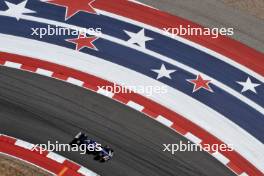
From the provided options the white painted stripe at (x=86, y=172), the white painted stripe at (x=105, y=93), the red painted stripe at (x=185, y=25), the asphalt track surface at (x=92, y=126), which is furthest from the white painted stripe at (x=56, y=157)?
the red painted stripe at (x=185, y=25)

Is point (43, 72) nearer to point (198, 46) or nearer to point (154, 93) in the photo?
point (154, 93)

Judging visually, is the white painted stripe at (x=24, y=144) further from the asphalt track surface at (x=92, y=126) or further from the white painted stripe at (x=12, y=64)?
the white painted stripe at (x=12, y=64)

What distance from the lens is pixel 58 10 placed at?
27359mm

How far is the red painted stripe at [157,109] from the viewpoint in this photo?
2217 centimetres

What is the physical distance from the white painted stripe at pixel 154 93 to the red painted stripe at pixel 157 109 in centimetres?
23

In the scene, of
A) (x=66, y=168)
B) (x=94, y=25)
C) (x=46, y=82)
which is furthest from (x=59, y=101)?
(x=94, y=25)

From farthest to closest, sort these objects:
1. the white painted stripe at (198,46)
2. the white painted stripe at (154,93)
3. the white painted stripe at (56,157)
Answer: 1. the white painted stripe at (198,46)
2. the white painted stripe at (154,93)
3. the white painted stripe at (56,157)

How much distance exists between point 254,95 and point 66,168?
9.56 metres

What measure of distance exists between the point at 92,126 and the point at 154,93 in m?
3.46

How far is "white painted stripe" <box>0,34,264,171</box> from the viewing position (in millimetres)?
22875

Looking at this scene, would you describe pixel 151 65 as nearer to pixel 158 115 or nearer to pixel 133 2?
pixel 158 115

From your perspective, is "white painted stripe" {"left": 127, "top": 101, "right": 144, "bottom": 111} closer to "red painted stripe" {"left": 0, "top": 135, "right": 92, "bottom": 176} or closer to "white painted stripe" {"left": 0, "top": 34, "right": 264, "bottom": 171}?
"white painted stripe" {"left": 0, "top": 34, "right": 264, "bottom": 171}

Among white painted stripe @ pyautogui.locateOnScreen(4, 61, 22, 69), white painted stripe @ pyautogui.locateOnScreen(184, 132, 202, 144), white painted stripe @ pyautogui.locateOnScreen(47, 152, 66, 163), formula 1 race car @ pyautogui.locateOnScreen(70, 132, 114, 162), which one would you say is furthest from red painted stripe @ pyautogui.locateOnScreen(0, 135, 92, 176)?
white painted stripe @ pyautogui.locateOnScreen(184, 132, 202, 144)

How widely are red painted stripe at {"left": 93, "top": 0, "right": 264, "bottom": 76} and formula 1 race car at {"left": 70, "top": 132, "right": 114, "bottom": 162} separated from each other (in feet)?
26.8
